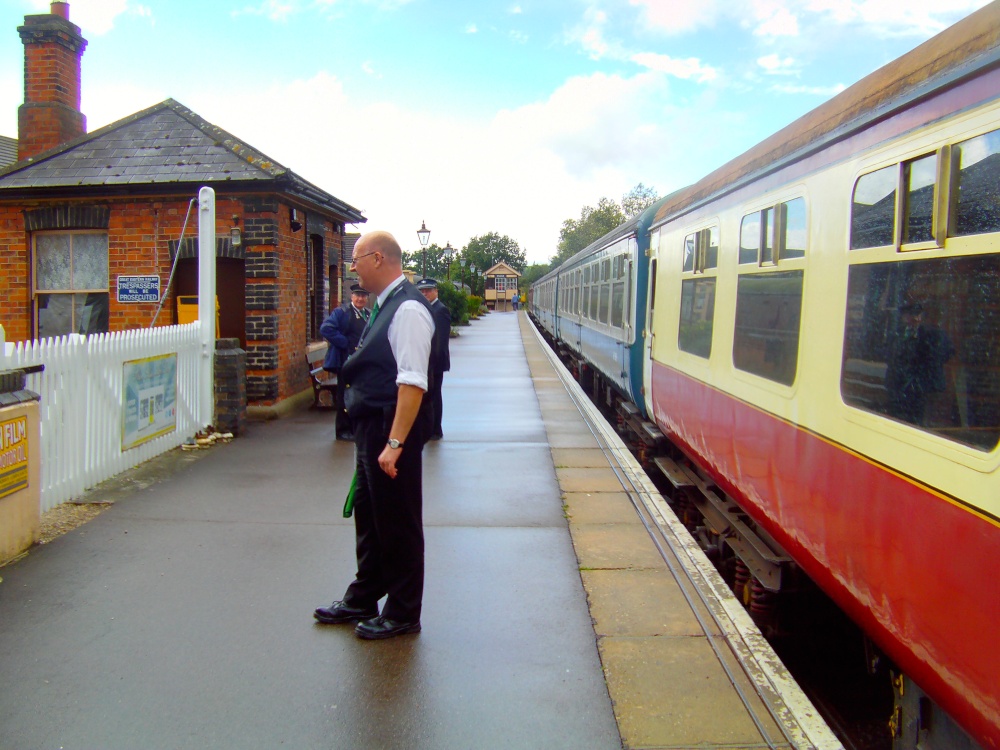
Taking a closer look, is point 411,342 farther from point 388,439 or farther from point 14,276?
point 14,276

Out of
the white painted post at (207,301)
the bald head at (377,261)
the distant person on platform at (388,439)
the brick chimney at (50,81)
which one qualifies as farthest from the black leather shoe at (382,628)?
the brick chimney at (50,81)

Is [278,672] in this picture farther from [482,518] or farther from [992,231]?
[992,231]

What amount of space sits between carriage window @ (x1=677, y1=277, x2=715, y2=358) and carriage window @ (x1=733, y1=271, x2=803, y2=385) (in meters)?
0.63

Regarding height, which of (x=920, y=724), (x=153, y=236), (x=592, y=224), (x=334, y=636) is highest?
(x=592, y=224)

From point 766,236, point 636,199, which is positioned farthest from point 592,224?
point 766,236

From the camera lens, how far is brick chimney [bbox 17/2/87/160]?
1170 centimetres

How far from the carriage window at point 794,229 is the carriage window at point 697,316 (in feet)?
4.67

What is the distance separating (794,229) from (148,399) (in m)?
6.01

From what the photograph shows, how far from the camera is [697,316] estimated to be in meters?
5.94

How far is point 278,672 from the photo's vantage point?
3600 millimetres

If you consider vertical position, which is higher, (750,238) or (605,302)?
(750,238)

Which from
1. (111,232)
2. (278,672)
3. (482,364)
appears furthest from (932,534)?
(482,364)

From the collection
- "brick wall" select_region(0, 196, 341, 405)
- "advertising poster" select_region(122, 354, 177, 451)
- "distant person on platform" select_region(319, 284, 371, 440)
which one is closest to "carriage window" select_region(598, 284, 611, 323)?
"distant person on platform" select_region(319, 284, 371, 440)

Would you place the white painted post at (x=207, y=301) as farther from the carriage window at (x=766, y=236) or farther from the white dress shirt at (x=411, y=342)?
the carriage window at (x=766, y=236)
